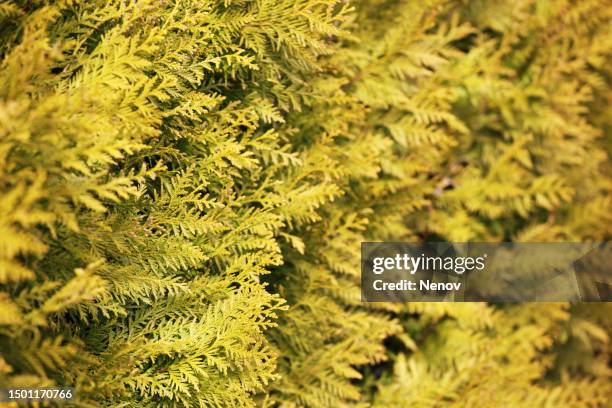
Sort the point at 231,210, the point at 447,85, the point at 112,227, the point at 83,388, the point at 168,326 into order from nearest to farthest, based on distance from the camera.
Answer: the point at 83,388 → the point at 112,227 → the point at 168,326 → the point at 231,210 → the point at 447,85

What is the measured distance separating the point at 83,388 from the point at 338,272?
1.07m

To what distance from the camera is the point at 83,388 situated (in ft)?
4.58

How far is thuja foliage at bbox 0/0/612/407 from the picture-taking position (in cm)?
132

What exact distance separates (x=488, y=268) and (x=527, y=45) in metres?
1.01

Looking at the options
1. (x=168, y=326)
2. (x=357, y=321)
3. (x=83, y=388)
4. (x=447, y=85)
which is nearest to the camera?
(x=83, y=388)

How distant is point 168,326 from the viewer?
1.64 meters

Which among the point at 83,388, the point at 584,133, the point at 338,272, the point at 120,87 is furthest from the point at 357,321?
the point at 584,133

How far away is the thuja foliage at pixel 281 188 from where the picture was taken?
4.34 feet

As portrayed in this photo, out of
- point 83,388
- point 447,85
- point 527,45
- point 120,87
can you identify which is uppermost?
point 527,45

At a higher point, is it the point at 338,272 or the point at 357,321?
the point at 338,272

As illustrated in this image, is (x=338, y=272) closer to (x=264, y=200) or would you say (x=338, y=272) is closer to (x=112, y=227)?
(x=264, y=200)


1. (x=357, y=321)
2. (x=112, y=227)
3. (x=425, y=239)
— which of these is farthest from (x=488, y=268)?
(x=112, y=227)

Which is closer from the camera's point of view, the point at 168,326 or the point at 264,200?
the point at 168,326

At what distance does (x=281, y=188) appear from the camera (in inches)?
76.1
